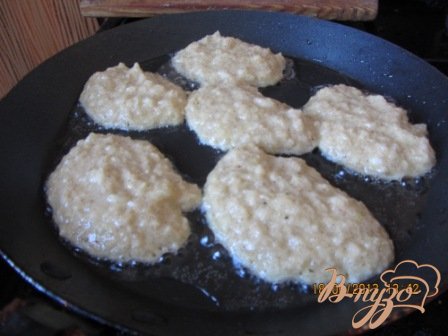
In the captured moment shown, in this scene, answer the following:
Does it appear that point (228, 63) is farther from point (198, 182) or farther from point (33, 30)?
point (33, 30)

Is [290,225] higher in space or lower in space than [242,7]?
lower

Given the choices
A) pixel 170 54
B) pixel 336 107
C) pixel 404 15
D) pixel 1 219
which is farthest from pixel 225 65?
pixel 404 15

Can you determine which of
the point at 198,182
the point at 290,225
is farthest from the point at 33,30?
the point at 290,225

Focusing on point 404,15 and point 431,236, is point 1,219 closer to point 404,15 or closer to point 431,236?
point 431,236

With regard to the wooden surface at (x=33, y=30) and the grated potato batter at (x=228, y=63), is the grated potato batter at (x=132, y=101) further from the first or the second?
the wooden surface at (x=33, y=30)

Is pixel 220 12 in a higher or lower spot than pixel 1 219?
higher

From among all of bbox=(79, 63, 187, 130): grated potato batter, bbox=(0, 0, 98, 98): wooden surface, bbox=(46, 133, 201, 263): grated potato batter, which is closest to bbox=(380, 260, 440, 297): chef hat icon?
bbox=(46, 133, 201, 263): grated potato batter
